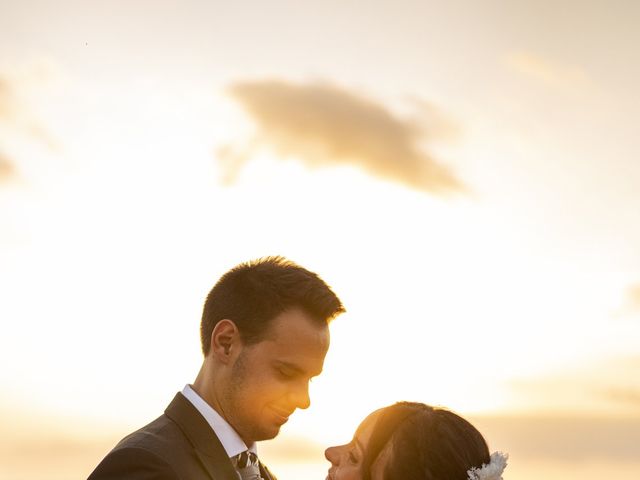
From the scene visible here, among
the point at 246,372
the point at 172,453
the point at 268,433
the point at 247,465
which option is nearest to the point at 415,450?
the point at 268,433

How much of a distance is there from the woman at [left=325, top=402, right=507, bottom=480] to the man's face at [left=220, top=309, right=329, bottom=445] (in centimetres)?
67

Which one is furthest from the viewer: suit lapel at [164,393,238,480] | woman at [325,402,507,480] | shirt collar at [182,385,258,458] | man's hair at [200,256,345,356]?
man's hair at [200,256,345,356]

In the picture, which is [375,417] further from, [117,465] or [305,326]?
[117,465]

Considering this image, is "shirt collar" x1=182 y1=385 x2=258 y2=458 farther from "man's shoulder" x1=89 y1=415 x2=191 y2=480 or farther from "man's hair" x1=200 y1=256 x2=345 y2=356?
"man's hair" x1=200 y1=256 x2=345 y2=356

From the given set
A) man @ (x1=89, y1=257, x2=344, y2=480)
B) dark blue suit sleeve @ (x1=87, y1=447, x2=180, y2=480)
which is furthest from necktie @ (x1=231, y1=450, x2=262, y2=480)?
dark blue suit sleeve @ (x1=87, y1=447, x2=180, y2=480)

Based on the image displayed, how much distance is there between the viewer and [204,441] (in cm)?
781

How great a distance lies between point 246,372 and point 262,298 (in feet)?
2.72

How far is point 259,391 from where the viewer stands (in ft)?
27.4

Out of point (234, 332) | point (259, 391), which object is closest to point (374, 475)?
point (259, 391)

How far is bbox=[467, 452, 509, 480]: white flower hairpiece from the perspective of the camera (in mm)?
7453

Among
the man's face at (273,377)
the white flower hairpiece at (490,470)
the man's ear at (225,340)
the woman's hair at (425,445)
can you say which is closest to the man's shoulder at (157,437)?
the man's face at (273,377)

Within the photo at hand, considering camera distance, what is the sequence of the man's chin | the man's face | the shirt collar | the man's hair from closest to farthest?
the shirt collar, the man's face, the man's chin, the man's hair

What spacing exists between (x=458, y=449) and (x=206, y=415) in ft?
7.67

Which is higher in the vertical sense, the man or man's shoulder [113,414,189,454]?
the man
